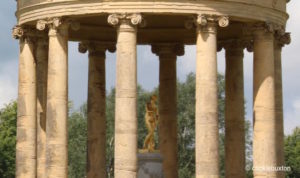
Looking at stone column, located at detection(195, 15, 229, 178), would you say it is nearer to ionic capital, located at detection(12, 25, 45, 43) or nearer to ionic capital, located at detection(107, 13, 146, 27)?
ionic capital, located at detection(107, 13, 146, 27)

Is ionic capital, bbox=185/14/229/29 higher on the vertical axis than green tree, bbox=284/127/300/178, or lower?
higher

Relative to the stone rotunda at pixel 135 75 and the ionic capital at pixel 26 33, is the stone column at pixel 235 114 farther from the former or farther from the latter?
the ionic capital at pixel 26 33

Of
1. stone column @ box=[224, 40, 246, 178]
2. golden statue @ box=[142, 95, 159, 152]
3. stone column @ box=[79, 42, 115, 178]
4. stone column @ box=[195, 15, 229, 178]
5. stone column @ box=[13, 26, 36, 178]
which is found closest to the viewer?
stone column @ box=[195, 15, 229, 178]

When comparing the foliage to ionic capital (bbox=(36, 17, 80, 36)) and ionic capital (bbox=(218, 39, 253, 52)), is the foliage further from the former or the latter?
ionic capital (bbox=(36, 17, 80, 36))

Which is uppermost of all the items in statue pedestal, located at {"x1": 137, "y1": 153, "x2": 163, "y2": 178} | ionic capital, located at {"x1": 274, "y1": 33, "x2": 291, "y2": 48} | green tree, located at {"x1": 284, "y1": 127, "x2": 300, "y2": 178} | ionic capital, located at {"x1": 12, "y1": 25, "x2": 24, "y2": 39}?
ionic capital, located at {"x1": 12, "y1": 25, "x2": 24, "y2": 39}

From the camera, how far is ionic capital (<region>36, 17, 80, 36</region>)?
95.8 m

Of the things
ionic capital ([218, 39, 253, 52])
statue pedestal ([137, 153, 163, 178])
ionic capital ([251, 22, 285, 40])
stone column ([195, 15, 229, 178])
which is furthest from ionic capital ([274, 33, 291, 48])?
statue pedestal ([137, 153, 163, 178])

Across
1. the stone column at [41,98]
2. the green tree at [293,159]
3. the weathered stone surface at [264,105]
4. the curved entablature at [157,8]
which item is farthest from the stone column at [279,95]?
the green tree at [293,159]

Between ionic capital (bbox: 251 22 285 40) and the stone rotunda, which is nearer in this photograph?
the stone rotunda

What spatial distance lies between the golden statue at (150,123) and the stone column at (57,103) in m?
12.4

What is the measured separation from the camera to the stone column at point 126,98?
9138 centimetres

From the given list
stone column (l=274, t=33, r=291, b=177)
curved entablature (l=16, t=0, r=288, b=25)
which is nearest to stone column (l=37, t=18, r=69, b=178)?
curved entablature (l=16, t=0, r=288, b=25)

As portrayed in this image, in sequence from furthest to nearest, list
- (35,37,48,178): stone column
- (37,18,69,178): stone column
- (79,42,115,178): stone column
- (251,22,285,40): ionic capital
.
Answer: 1. (79,42,115,178): stone column
2. (35,37,48,178): stone column
3. (251,22,285,40): ionic capital
4. (37,18,69,178): stone column

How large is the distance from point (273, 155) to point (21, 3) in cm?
2558
